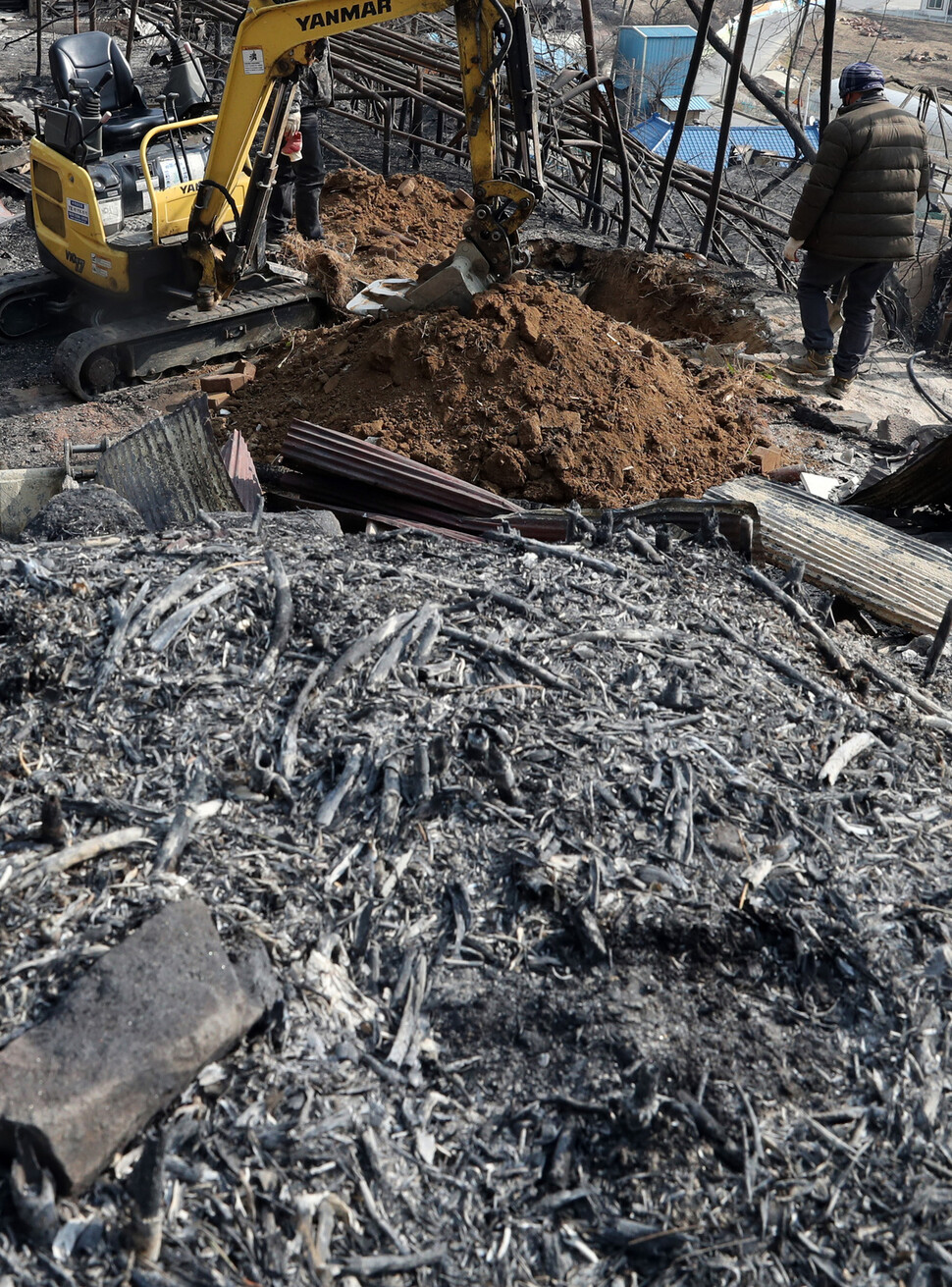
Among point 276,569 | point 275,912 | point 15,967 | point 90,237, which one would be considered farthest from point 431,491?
point 90,237

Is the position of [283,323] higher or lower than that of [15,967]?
lower

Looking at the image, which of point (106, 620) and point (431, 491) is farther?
point (431, 491)

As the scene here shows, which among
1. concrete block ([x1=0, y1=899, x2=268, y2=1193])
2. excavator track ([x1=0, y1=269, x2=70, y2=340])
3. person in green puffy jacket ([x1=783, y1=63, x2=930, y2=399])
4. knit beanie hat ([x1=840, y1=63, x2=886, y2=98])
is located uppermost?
knit beanie hat ([x1=840, y1=63, x2=886, y2=98])

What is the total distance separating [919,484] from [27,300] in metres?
7.07

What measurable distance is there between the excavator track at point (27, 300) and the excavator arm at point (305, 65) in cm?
171

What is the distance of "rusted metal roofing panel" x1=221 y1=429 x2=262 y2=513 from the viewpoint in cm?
533

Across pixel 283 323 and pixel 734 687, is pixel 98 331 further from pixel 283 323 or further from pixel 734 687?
pixel 734 687

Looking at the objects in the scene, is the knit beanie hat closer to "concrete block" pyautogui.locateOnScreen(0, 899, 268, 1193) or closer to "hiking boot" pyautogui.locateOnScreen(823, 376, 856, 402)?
"hiking boot" pyautogui.locateOnScreen(823, 376, 856, 402)

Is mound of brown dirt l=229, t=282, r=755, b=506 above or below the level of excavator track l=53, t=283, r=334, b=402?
above

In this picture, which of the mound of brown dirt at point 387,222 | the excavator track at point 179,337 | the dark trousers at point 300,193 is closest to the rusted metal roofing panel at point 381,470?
the excavator track at point 179,337

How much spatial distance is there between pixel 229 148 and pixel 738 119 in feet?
65.7

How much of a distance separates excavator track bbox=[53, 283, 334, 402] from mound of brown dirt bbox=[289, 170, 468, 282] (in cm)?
127

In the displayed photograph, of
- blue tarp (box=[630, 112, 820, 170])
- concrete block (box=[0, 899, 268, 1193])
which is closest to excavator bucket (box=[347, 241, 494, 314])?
concrete block (box=[0, 899, 268, 1193])

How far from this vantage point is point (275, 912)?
2861 mm
